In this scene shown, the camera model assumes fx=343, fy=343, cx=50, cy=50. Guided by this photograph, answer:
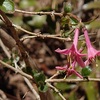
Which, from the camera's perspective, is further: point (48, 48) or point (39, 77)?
point (48, 48)

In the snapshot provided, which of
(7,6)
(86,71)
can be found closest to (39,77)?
(86,71)

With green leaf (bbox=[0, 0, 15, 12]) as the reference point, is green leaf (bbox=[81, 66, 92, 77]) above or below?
below

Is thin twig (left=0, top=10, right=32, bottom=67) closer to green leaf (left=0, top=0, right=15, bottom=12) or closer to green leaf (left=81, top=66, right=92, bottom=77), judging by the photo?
green leaf (left=0, top=0, right=15, bottom=12)

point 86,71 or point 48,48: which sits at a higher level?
point 48,48

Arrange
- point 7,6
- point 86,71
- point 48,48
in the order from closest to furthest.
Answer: point 7,6
point 86,71
point 48,48

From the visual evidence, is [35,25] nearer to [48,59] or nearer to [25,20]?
[25,20]

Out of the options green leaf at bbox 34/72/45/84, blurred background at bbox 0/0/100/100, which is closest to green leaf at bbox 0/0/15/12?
green leaf at bbox 34/72/45/84

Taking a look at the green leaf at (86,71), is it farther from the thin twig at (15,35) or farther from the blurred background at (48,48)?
the blurred background at (48,48)

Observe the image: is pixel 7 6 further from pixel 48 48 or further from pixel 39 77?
pixel 48 48

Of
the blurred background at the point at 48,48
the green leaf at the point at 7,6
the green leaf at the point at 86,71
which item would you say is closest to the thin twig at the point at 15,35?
the green leaf at the point at 7,6

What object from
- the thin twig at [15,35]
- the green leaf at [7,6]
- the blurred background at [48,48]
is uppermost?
the blurred background at [48,48]

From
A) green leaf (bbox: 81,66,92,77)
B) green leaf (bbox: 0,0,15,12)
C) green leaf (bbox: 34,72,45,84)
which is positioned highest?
green leaf (bbox: 0,0,15,12)
